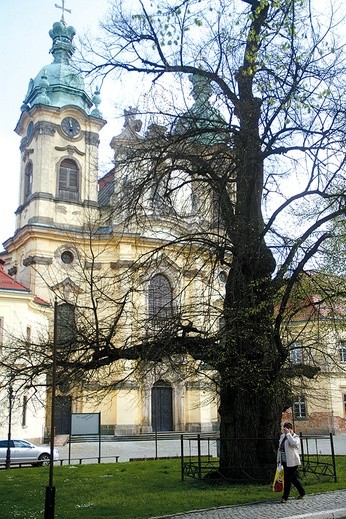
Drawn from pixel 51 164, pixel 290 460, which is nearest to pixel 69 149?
pixel 51 164

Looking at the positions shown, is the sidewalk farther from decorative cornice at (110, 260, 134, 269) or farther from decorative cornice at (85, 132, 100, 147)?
decorative cornice at (85, 132, 100, 147)

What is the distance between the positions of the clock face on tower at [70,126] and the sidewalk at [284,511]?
37.1 m

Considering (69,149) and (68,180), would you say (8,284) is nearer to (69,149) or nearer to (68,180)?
(68,180)

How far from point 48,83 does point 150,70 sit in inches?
1268

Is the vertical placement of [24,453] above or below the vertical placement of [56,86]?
below

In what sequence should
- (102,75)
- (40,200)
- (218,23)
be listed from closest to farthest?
1. (218,23)
2. (102,75)
3. (40,200)

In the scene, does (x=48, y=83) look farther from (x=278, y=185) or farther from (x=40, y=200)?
(x=278, y=185)

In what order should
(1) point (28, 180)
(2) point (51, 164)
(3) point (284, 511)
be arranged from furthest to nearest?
(1) point (28, 180) < (2) point (51, 164) < (3) point (284, 511)

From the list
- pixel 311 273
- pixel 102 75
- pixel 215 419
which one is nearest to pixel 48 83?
Result: pixel 215 419

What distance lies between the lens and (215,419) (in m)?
43.8

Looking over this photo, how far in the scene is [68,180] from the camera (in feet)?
146

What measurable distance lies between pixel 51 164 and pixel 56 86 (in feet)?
21.6

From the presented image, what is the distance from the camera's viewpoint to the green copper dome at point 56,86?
45.3 m

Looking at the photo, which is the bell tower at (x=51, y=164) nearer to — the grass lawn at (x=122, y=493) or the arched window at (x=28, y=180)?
the arched window at (x=28, y=180)
